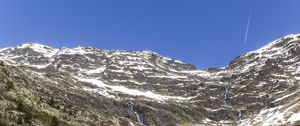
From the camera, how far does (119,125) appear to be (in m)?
161

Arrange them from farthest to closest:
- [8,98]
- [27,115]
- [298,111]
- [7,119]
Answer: [298,111], [8,98], [27,115], [7,119]

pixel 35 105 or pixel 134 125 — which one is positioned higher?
pixel 134 125

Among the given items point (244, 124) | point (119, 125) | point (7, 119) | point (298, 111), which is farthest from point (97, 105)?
point (7, 119)

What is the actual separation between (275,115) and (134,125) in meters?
62.0

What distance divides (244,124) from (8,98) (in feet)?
523

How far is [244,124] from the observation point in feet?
655

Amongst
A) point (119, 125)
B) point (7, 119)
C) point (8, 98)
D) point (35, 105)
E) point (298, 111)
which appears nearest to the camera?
point (7, 119)

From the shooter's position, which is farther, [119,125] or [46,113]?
[119,125]

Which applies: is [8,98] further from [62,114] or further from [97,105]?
[97,105]

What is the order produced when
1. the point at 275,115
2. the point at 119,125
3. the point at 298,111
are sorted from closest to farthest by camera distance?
the point at 119,125, the point at 298,111, the point at 275,115

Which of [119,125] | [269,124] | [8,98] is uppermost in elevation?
[269,124]

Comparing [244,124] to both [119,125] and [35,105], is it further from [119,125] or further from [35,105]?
[35,105]

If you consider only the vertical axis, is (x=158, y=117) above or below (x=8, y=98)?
above

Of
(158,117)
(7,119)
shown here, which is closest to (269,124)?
(158,117)
